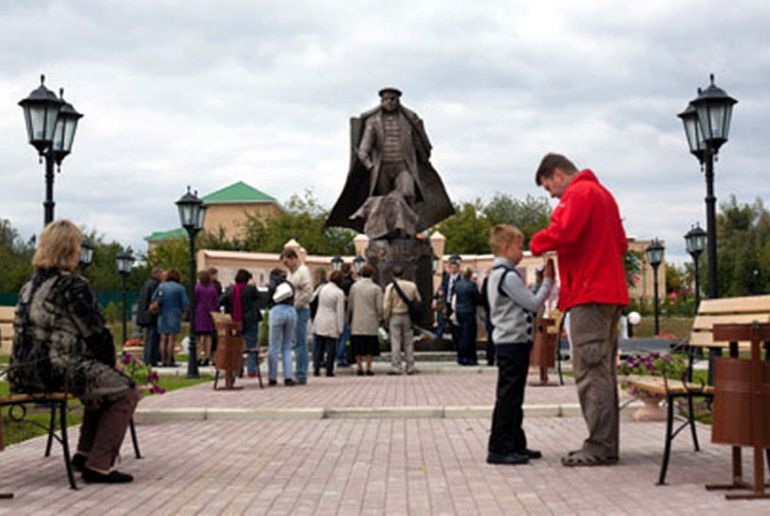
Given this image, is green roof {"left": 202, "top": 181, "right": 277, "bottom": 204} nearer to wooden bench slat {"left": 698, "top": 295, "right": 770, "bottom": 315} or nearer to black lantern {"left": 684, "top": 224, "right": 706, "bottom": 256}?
black lantern {"left": 684, "top": 224, "right": 706, "bottom": 256}

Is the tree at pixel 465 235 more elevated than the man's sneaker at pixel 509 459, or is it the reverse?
the tree at pixel 465 235

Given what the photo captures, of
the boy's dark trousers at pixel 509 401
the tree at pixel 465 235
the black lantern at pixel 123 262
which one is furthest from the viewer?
the tree at pixel 465 235

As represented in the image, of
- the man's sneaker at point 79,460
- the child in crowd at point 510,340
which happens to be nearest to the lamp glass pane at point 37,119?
the man's sneaker at point 79,460

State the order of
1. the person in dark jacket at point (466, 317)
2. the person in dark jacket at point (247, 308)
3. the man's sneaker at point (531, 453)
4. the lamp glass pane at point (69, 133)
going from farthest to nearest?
1. the person in dark jacket at point (466, 317)
2. the person in dark jacket at point (247, 308)
3. the lamp glass pane at point (69, 133)
4. the man's sneaker at point (531, 453)

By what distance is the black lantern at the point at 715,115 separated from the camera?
12.9 meters

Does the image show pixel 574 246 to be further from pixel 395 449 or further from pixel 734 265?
pixel 734 265

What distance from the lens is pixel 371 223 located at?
→ 21.5 meters

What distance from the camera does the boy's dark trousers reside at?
7176mm

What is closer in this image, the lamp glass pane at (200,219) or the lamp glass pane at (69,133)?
the lamp glass pane at (69,133)

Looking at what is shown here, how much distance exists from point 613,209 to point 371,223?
569 inches

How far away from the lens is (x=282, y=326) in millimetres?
14609

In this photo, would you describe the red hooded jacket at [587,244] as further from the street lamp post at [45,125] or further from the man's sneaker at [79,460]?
the street lamp post at [45,125]

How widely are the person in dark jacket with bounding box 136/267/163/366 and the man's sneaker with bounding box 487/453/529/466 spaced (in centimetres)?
1406

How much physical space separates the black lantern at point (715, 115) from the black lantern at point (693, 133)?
0.65 meters
